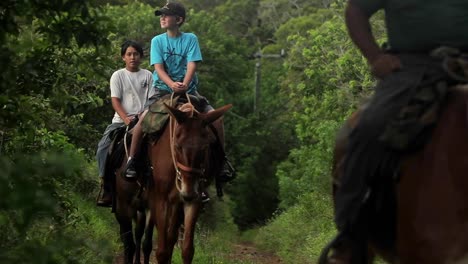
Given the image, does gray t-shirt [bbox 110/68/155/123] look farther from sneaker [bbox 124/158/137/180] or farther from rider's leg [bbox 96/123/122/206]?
sneaker [bbox 124/158/137/180]

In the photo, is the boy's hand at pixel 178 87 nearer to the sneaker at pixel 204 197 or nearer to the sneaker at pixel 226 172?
the sneaker at pixel 226 172

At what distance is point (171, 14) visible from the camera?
10969 mm

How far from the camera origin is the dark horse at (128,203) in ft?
37.1

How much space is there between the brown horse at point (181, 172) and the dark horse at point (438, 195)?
4.95 metres

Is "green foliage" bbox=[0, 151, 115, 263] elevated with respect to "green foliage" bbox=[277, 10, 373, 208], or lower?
elevated

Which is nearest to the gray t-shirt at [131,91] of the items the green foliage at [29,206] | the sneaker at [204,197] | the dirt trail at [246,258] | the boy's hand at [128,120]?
the boy's hand at [128,120]

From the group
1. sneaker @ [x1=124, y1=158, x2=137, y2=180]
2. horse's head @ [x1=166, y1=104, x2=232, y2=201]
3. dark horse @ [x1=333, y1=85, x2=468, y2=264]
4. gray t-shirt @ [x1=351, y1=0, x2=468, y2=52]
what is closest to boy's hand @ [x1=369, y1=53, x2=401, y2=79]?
gray t-shirt @ [x1=351, y1=0, x2=468, y2=52]

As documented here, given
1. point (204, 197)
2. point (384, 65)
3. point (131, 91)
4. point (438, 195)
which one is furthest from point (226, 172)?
point (438, 195)

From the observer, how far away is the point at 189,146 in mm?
9953

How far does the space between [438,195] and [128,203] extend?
732 centimetres

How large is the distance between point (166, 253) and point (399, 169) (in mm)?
5564

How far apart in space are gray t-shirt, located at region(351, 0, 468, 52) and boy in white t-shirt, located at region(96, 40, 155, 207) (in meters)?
6.25

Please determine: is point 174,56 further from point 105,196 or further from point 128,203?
point 105,196

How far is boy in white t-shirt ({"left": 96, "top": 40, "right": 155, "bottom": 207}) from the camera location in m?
11.6
